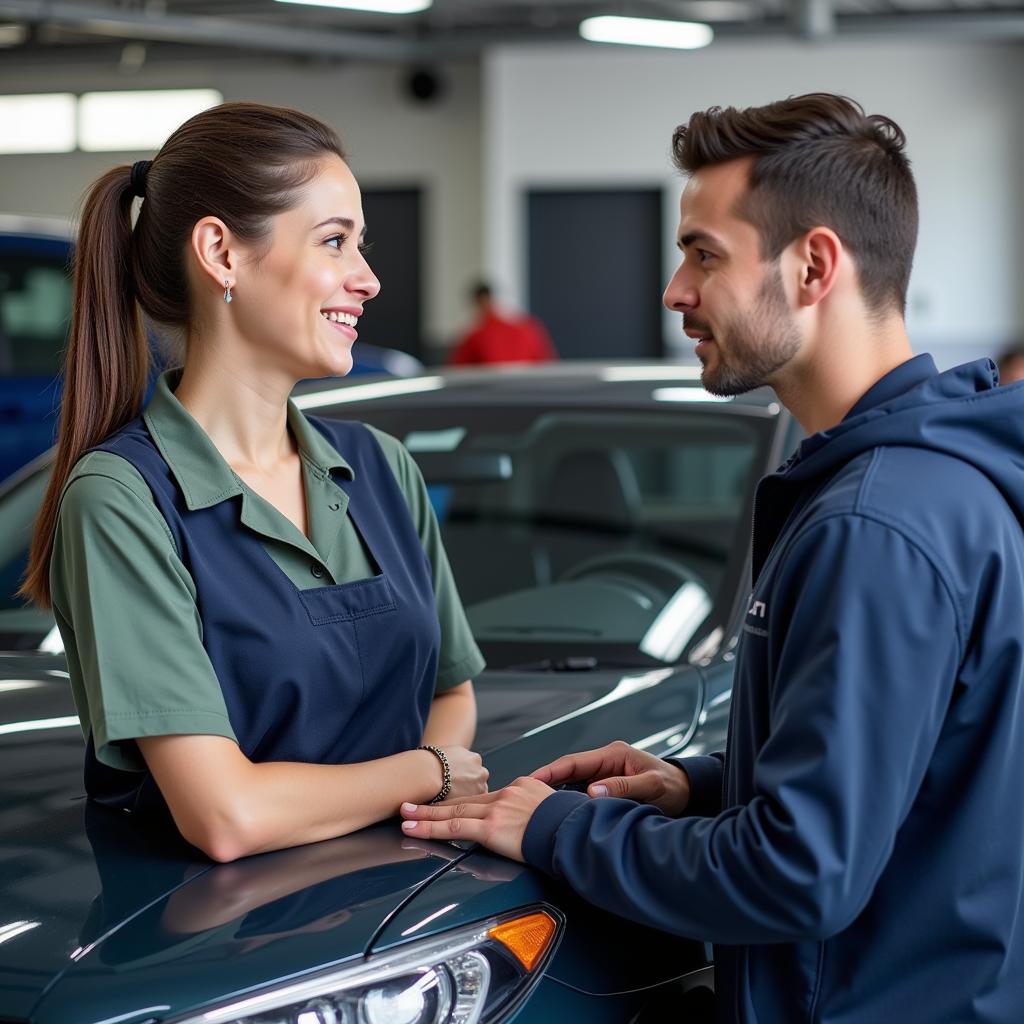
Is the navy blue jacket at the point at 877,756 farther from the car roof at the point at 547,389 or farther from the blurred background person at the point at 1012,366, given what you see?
the blurred background person at the point at 1012,366

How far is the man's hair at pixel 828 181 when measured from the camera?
1374 mm

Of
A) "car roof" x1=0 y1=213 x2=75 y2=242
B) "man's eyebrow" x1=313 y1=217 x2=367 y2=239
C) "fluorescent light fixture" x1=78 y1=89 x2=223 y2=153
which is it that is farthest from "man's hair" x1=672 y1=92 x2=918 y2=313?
"fluorescent light fixture" x1=78 y1=89 x2=223 y2=153

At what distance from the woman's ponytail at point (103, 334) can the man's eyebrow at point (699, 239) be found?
648mm

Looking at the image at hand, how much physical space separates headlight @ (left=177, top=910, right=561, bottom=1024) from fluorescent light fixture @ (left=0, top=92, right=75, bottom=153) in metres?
13.4

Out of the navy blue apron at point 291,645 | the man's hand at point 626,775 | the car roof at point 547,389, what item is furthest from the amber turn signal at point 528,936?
the car roof at point 547,389

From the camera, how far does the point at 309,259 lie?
1.66m

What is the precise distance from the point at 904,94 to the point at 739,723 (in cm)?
1100

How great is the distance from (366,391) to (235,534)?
118 cm

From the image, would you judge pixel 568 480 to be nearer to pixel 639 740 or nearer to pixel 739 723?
pixel 639 740

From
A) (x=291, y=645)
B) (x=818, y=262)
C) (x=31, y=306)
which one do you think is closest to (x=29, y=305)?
(x=31, y=306)

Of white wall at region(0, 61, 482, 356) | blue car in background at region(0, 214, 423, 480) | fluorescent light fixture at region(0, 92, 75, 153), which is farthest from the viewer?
fluorescent light fixture at region(0, 92, 75, 153)

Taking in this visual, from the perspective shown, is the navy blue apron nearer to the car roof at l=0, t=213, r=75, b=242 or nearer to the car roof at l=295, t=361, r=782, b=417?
the car roof at l=295, t=361, r=782, b=417

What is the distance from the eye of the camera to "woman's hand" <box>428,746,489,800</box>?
1621 mm

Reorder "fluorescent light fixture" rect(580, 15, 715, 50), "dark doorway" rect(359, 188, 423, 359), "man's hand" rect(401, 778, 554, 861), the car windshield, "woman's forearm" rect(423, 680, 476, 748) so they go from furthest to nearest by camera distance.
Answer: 1. "dark doorway" rect(359, 188, 423, 359)
2. "fluorescent light fixture" rect(580, 15, 715, 50)
3. the car windshield
4. "woman's forearm" rect(423, 680, 476, 748)
5. "man's hand" rect(401, 778, 554, 861)
